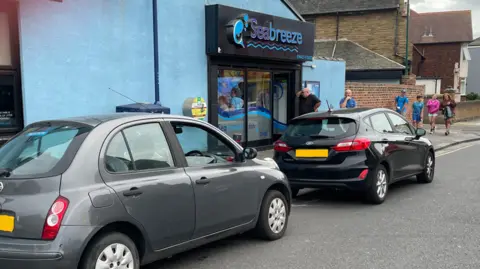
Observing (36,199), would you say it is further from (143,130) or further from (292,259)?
(292,259)

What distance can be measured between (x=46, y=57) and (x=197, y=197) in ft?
15.7

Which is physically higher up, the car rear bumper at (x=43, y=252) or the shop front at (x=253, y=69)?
the shop front at (x=253, y=69)

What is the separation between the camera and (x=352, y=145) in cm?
677

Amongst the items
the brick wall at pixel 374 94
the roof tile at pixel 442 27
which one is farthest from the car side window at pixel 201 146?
the roof tile at pixel 442 27

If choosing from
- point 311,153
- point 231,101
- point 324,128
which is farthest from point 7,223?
point 231,101

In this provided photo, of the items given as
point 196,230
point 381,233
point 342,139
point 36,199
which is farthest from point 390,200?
point 36,199

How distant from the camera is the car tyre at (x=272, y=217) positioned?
5191mm

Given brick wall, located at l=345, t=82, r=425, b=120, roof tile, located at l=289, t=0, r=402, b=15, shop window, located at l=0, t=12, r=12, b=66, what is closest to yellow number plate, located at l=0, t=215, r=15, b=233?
shop window, located at l=0, t=12, r=12, b=66

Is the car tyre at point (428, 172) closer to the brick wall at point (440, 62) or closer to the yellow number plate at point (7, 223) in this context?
the yellow number plate at point (7, 223)

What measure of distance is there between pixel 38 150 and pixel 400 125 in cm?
629

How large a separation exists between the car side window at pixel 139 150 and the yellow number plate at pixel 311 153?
3.21 m

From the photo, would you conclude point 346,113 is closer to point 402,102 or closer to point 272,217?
point 272,217

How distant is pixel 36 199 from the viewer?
330cm

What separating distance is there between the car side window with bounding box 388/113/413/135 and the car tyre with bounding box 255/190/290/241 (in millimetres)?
3333
